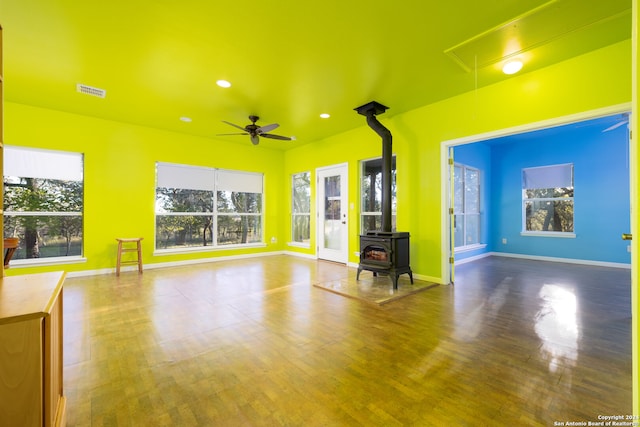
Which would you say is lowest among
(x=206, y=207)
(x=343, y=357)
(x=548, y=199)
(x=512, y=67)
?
(x=343, y=357)

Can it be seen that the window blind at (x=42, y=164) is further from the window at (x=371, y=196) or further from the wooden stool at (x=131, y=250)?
the window at (x=371, y=196)

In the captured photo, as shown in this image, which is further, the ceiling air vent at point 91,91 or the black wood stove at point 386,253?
the black wood stove at point 386,253

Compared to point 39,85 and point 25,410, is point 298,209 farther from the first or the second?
point 25,410

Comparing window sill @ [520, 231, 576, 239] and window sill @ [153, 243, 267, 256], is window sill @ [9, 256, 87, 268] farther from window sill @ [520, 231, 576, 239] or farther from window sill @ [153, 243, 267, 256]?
window sill @ [520, 231, 576, 239]

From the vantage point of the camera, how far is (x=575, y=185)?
5.77 meters

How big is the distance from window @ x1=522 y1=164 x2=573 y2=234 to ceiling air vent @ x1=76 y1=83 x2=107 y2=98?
842cm

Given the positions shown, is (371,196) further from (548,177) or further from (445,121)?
(548,177)

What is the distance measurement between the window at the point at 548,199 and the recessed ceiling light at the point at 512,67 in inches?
166

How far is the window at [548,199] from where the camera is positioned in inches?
233

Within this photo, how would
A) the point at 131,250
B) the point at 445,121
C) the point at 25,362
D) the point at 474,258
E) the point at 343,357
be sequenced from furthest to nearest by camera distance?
the point at 474,258
the point at 131,250
the point at 445,121
the point at 343,357
the point at 25,362

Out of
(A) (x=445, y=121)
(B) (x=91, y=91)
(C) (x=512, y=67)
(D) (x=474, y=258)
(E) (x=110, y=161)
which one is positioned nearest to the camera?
(C) (x=512, y=67)

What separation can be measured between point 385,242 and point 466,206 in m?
3.43

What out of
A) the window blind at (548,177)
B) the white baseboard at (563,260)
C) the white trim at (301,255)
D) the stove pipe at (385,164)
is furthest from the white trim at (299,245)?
the window blind at (548,177)

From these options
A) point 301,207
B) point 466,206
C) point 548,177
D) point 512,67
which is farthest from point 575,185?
point 301,207
